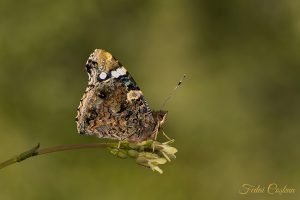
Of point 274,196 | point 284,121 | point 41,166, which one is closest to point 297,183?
point 274,196

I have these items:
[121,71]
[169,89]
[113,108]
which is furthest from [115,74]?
[169,89]

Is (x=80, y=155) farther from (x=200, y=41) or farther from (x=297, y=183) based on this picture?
(x=200, y=41)

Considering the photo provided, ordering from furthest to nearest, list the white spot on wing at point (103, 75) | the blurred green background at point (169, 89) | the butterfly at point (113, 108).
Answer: the blurred green background at point (169, 89)
the white spot on wing at point (103, 75)
the butterfly at point (113, 108)

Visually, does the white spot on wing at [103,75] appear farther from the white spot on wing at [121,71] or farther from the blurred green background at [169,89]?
the blurred green background at [169,89]

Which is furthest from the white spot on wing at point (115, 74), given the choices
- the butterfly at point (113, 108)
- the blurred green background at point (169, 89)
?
the blurred green background at point (169, 89)

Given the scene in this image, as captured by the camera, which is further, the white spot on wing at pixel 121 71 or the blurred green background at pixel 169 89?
the blurred green background at pixel 169 89

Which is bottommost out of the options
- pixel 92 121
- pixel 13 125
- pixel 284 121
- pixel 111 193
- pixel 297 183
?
pixel 92 121

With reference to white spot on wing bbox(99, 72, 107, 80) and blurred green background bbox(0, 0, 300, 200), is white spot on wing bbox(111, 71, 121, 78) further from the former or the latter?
blurred green background bbox(0, 0, 300, 200)

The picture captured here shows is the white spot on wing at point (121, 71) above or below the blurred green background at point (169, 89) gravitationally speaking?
below
